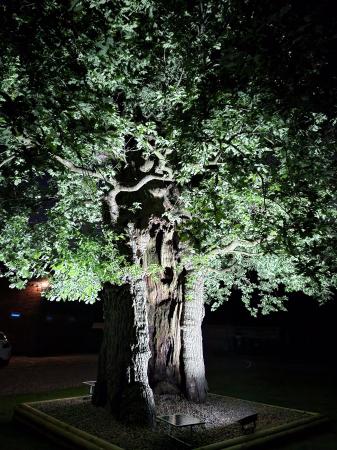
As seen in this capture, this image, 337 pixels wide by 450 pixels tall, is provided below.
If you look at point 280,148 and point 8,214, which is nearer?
point 280,148

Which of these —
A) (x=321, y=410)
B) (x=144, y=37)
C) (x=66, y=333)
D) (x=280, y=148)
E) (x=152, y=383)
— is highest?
(x=144, y=37)

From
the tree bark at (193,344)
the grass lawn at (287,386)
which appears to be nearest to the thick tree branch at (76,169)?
the tree bark at (193,344)

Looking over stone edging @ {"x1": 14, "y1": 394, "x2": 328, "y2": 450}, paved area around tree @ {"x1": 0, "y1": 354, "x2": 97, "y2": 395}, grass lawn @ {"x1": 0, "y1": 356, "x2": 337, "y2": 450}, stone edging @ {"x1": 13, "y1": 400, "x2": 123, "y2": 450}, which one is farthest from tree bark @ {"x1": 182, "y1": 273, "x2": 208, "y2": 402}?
paved area around tree @ {"x1": 0, "y1": 354, "x2": 97, "y2": 395}

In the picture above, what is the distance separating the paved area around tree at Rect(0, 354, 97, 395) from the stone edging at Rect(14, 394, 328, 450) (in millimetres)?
3580

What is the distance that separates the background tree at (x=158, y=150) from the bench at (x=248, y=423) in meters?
1.68

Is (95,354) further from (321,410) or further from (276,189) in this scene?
(276,189)

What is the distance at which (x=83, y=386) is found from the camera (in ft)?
38.0

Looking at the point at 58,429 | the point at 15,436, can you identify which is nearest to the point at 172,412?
Answer: the point at 58,429

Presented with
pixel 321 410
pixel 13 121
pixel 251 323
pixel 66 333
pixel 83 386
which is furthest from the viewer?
pixel 251 323

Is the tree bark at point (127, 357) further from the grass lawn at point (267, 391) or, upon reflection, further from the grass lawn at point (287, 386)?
the grass lawn at point (287, 386)

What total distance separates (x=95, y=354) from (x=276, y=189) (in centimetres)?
1684

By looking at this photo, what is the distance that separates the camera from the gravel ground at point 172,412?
6.27 m

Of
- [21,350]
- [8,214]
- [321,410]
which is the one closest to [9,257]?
[8,214]

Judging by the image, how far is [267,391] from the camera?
11336mm
